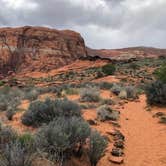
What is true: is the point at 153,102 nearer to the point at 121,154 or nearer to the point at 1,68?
the point at 121,154

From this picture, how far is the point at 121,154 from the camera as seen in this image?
797cm

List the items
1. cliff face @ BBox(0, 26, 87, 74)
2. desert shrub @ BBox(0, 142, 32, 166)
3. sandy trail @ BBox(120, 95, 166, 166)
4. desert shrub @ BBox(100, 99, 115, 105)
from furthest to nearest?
cliff face @ BBox(0, 26, 87, 74), desert shrub @ BBox(100, 99, 115, 105), sandy trail @ BBox(120, 95, 166, 166), desert shrub @ BBox(0, 142, 32, 166)

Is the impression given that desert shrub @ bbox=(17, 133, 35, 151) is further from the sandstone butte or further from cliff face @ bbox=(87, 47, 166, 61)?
cliff face @ bbox=(87, 47, 166, 61)

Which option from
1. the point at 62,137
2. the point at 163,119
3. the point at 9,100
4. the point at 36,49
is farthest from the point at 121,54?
the point at 62,137

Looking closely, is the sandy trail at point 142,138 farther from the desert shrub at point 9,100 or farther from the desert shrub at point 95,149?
the desert shrub at point 9,100

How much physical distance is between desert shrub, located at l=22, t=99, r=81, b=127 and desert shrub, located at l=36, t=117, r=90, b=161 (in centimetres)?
240

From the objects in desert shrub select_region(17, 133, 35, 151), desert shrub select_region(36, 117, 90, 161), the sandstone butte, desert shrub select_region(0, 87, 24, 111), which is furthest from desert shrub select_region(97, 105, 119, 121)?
the sandstone butte

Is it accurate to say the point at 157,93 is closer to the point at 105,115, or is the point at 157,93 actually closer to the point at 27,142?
the point at 105,115

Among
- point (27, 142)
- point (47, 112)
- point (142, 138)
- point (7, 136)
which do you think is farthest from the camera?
point (47, 112)

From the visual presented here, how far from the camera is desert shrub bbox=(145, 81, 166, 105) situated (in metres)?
14.7

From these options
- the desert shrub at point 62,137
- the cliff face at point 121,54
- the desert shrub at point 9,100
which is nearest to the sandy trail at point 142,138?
the desert shrub at point 62,137

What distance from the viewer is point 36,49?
65500 mm

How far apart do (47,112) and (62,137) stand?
3.49m

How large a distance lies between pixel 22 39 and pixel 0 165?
64.5 meters
